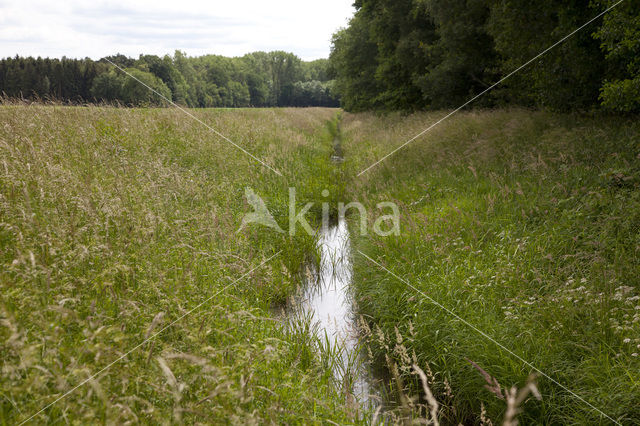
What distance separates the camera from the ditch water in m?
3.37

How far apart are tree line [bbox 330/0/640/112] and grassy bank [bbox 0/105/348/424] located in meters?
5.88

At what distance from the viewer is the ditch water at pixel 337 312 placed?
11.0 ft

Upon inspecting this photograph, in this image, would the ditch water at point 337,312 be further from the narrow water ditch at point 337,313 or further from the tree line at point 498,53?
the tree line at point 498,53

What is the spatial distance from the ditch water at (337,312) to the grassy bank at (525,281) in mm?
254

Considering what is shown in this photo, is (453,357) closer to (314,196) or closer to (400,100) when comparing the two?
(314,196)

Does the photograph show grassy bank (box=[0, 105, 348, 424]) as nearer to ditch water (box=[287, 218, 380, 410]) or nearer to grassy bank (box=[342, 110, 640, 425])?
ditch water (box=[287, 218, 380, 410])

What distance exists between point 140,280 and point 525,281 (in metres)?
3.51

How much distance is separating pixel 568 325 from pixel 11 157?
601cm

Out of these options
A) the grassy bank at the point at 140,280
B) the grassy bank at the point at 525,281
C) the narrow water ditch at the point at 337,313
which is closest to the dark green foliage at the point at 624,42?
the grassy bank at the point at 525,281

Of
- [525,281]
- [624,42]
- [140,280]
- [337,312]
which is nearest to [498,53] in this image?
[624,42]

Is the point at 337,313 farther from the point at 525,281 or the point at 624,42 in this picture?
the point at 624,42

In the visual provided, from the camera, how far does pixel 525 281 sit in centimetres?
374

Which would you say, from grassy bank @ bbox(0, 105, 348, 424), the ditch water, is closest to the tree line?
the ditch water

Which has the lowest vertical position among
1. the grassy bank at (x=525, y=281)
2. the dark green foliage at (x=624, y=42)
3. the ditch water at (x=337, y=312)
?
the ditch water at (x=337, y=312)
